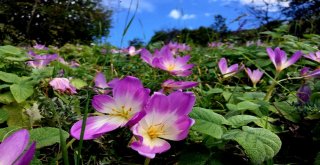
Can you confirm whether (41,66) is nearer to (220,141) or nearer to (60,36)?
(220,141)

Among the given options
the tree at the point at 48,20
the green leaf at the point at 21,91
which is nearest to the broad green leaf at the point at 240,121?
the green leaf at the point at 21,91

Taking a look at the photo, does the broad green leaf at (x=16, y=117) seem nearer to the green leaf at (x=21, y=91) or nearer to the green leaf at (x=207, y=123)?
the green leaf at (x=21, y=91)

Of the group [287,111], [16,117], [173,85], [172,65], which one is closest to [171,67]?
[172,65]

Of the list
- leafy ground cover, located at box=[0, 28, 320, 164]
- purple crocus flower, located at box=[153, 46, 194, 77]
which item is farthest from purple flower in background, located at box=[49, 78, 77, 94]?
purple crocus flower, located at box=[153, 46, 194, 77]

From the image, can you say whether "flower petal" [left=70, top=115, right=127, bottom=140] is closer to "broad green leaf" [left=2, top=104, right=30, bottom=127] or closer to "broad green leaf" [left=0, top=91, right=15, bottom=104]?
"broad green leaf" [left=2, top=104, right=30, bottom=127]

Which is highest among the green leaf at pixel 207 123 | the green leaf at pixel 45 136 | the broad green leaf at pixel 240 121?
the green leaf at pixel 207 123

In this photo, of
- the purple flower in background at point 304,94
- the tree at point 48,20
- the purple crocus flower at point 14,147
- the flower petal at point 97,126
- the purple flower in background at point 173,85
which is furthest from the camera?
the tree at point 48,20
